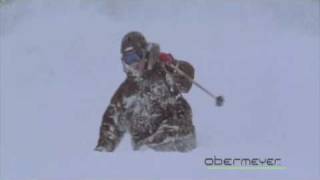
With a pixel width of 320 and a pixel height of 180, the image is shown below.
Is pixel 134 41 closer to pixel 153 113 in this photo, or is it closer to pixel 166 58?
pixel 166 58

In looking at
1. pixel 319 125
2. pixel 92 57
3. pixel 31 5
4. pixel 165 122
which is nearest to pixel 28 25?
pixel 31 5

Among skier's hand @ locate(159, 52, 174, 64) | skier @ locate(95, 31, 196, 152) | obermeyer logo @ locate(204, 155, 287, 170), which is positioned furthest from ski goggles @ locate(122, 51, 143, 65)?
obermeyer logo @ locate(204, 155, 287, 170)

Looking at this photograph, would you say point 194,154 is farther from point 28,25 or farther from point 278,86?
point 28,25

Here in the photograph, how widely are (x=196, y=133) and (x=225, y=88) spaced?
1.10 feet

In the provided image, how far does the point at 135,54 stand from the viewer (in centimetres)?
481

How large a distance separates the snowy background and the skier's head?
1.9 inches

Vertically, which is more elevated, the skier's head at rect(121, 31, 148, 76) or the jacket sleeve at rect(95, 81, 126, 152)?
the skier's head at rect(121, 31, 148, 76)

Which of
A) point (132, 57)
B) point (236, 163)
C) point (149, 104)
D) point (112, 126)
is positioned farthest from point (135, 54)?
point (236, 163)

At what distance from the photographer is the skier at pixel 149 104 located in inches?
188

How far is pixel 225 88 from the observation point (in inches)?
190

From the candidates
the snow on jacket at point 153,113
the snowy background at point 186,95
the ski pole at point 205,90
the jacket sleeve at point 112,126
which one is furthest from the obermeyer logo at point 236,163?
the jacket sleeve at point 112,126

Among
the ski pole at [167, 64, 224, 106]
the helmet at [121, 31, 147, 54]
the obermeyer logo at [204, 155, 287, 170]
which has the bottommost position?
the obermeyer logo at [204, 155, 287, 170]

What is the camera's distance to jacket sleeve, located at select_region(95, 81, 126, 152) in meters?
4.77

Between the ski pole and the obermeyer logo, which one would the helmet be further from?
the obermeyer logo
